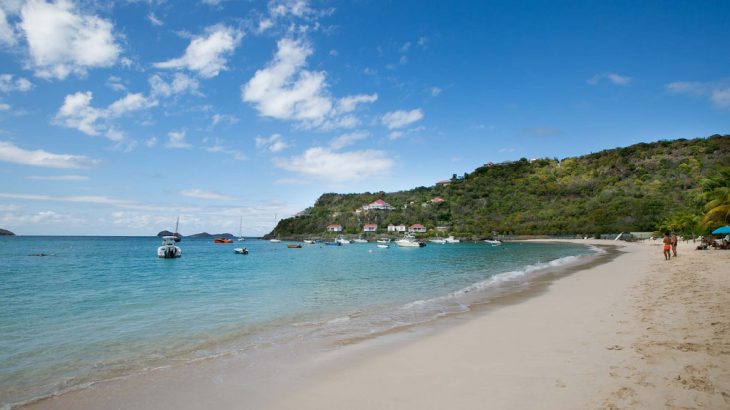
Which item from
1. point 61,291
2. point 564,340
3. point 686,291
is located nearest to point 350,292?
point 564,340

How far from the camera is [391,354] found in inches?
313

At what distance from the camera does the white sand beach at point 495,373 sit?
513 cm

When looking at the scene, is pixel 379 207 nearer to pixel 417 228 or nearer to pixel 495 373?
pixel 417 228

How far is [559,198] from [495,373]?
5230 inches

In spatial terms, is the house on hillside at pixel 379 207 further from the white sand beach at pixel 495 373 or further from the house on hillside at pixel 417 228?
the white sand beach at pixel 495 373

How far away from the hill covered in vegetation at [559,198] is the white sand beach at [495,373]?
8345 cm

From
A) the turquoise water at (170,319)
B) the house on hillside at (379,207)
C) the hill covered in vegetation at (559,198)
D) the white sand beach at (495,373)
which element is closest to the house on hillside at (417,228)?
the hill covered in vegetation at (559,198)

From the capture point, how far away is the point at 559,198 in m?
124

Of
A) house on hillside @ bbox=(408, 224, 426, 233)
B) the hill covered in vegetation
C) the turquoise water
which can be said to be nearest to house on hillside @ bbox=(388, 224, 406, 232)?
the hill covered in vegetation

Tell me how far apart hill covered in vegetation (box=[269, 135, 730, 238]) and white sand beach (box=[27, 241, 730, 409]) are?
83448mm

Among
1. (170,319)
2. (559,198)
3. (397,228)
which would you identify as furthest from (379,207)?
(170,319)

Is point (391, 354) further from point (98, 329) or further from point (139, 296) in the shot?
point (139, 296)

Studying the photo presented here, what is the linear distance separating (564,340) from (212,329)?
919 cm

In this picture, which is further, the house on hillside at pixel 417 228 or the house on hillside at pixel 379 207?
the house on hillside at pixel 379 207
